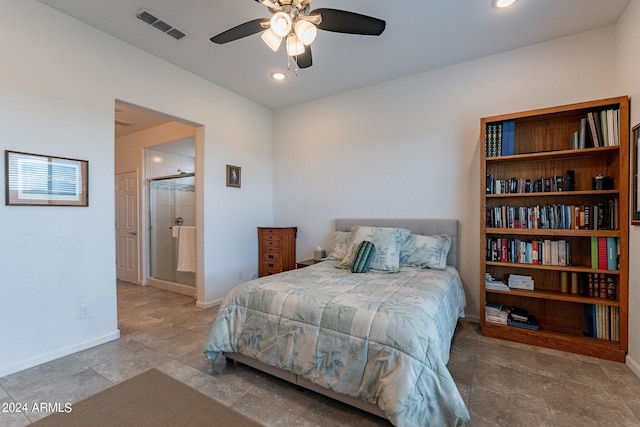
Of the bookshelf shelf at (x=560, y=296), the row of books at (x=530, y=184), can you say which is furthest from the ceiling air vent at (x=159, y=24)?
the bookshelf shelf at (x=560, y=296)

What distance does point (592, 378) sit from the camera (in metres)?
1.98

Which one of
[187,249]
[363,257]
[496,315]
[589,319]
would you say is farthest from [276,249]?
[589,319]

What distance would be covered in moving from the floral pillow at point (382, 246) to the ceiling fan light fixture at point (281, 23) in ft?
6.56

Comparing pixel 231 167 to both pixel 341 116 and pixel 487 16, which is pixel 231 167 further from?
pixel 487 16

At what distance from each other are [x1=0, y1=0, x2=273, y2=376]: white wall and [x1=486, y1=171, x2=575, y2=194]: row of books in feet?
11.3

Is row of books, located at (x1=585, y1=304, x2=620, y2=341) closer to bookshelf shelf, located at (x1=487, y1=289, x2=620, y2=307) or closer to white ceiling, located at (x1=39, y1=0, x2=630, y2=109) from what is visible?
bookshelf shelf, located at (x1=487, y1=289, x2=620, y2=307)

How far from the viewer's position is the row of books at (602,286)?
2.33 m

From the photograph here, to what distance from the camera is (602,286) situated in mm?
2361

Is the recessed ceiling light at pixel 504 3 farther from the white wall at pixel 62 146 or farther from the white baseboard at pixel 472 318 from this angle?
the white wall at pixel 62 146

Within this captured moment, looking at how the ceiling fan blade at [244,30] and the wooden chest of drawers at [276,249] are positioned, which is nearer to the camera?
the ceiling fan blade at [244,30]

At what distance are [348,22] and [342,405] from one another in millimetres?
2407

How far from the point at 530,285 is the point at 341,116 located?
292 cm

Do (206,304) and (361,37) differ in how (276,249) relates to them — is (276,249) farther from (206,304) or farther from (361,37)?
(361,37)

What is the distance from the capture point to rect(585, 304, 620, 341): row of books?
2.31 meters
